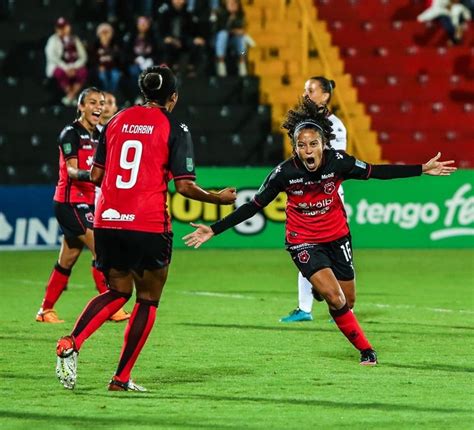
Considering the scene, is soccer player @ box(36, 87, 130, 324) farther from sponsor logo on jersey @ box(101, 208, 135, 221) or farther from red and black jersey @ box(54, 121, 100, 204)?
sponsor logo on jersey @ box(101, 208, 135, 221)

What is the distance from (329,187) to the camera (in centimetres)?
955

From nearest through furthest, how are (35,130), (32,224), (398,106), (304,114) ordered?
(304,114) → (32,224) → (35,130) → (398,106)

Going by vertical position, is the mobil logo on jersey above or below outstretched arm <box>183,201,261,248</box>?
below

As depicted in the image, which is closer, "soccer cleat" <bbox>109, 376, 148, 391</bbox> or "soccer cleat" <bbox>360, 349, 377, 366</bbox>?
"soccer cleat" <bbox>109, 376, 148, 391</bbox>

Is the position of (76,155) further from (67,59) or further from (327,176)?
(67,59)

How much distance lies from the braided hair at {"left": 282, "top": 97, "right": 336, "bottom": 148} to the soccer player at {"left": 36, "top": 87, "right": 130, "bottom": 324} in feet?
8.75

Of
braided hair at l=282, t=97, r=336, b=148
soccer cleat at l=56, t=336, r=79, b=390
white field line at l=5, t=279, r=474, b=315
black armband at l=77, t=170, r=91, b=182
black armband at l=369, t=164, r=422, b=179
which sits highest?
braided hair at l=282, t=97, r=336, b=148

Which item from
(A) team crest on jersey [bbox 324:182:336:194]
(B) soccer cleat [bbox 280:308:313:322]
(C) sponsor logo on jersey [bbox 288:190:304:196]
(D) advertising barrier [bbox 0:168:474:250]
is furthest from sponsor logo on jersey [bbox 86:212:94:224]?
(D) advertising barrier [bbox 0:168:474:250]

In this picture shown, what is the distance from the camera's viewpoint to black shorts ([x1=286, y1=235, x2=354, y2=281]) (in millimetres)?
9461

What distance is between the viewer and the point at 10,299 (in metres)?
13.9

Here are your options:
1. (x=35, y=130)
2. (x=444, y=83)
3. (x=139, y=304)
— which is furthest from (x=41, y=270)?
(x=444, y=83)

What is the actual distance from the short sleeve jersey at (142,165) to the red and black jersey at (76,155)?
12.0 ft

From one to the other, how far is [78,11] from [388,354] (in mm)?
16023

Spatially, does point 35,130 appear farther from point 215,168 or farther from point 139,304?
point 139,304
